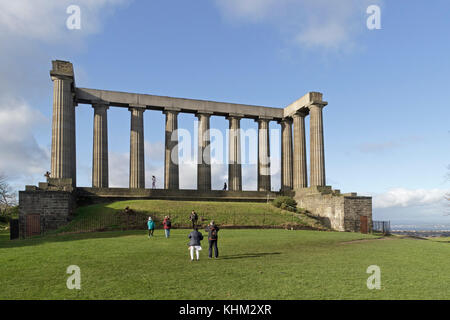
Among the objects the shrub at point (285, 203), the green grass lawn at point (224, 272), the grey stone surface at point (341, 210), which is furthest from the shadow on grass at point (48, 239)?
the grey stone surface at point (341, 210)

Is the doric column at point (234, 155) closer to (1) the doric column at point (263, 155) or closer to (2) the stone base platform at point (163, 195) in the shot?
(2) the stone base platform at point (163, 195)

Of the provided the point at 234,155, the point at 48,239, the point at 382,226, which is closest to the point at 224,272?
the point at 48,239

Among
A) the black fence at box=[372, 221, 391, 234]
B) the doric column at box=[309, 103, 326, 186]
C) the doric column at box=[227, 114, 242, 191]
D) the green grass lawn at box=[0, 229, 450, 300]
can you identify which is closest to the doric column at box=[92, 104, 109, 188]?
the doric column at box=[227, 114, 242, 191]

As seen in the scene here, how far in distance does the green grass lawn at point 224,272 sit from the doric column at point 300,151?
31.3 meters

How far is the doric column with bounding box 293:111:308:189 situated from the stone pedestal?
12964 mm

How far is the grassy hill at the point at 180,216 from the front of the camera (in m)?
32.6

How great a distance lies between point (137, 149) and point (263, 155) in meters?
18.7

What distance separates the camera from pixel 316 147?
49.6m

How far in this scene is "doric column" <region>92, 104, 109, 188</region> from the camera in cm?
4600

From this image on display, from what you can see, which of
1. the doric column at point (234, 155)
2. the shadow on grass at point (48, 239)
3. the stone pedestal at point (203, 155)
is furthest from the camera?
the doric column at point (234, 155)

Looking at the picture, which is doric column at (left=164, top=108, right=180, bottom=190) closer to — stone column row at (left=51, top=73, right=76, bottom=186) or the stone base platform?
the stone base platform
